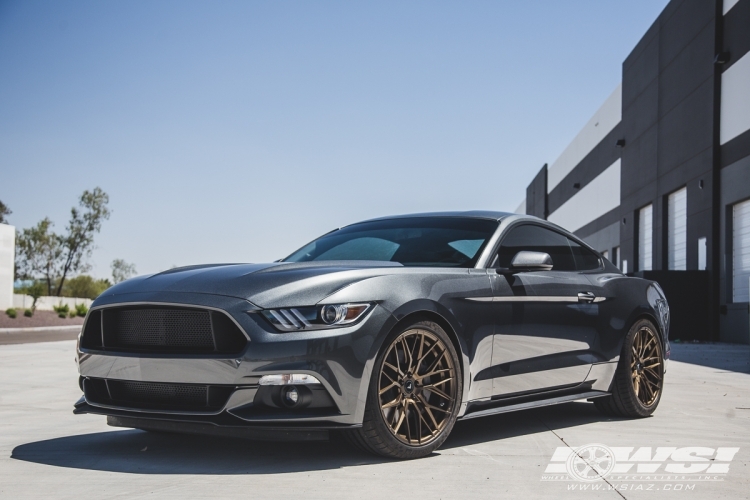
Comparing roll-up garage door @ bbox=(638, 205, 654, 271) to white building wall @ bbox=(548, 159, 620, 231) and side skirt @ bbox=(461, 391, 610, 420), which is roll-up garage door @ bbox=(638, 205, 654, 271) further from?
side skirt @ bbox=(461, 391, 610, 420)

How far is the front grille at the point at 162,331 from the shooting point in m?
4.43

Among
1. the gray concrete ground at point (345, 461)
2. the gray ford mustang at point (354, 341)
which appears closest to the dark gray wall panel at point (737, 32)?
the gray concrete ground at point (345, 461)

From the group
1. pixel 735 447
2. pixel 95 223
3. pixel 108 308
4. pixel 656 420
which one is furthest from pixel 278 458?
pixel 95 223

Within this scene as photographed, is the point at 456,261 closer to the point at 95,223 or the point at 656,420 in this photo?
the point at 656,420

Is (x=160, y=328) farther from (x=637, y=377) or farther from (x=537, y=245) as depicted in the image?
(x=637, y=377)

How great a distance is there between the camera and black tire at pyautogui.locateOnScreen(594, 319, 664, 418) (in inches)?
258

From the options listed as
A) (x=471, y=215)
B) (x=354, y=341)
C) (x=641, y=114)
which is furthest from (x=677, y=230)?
(x=354, y=341)

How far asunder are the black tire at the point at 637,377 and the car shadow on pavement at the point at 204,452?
623 millimetres

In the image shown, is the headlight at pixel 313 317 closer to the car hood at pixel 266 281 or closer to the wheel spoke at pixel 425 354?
the car hood at pixel 266 281

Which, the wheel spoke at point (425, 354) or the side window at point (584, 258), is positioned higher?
the side window at point (584, 258)

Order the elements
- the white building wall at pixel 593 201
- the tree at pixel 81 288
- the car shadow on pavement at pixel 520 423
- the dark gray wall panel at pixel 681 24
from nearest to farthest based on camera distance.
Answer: the car shadow on pavement at pixel 520 423 < the dark gray wall panel at pixel 681 24 < the white building wall at pixel 593 201 < the tree at pixel 81 288

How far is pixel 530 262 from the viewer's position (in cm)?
545

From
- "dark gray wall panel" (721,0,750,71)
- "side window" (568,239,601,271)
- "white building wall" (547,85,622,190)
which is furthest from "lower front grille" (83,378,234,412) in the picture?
"white building wall" (547,85,622,190)

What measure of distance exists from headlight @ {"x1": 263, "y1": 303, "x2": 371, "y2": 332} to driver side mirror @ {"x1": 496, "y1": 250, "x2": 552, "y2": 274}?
136 centimetres
